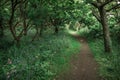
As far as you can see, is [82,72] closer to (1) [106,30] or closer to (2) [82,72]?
(2) [82,72]

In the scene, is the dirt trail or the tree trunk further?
the tree trunk

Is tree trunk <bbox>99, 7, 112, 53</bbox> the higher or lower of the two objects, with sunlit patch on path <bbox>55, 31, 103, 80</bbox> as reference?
higher

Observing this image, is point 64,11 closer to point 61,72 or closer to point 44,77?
point 61,72

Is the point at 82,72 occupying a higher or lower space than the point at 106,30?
lower

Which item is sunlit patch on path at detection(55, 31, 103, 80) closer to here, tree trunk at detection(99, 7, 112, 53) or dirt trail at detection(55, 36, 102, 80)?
dirt trail at detection(55, 36, 102, 80)

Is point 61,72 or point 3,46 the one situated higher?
point 3,46

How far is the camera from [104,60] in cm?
1368

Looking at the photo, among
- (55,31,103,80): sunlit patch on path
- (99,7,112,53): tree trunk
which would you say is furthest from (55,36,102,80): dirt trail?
(99,7,112,53): tree trunk

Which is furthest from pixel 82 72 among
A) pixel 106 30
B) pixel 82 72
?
pixel 106 30

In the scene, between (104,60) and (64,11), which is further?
(64,11)

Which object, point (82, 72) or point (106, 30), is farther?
point (106, 30)

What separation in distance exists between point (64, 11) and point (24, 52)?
5891 millimetres

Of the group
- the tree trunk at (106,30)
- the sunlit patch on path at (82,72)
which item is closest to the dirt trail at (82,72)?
the sunlit patch on path at (82,72)

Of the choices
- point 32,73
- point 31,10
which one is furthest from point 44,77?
point 31,10
